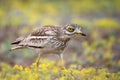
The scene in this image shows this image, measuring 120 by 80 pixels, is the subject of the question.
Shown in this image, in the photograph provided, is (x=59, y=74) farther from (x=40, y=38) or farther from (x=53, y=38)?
(x=40, y=38)

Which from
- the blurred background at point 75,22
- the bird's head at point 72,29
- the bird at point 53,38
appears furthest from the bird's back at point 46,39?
the blurred background at point 75,22

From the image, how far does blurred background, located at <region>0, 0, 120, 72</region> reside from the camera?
559 inches

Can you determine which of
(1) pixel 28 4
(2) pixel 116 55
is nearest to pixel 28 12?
(1) pixel 28 4

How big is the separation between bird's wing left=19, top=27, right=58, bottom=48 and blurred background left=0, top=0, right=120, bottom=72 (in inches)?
51.7

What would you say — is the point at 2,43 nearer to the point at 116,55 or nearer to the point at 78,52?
the point at 78,52

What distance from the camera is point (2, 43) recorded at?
15562 mm

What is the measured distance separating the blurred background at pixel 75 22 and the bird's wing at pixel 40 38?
1314 mm

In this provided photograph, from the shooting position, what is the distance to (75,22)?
17.8 metres

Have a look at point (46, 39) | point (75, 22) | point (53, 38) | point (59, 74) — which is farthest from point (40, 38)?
point (75, 22)

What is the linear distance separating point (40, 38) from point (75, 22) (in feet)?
21.9

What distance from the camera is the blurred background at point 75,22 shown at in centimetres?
1421

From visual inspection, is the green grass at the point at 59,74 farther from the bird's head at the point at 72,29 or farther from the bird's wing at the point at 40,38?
the bird's head at the point at 72,29

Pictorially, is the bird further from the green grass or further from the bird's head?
the green grass

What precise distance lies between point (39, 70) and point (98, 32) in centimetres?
658
